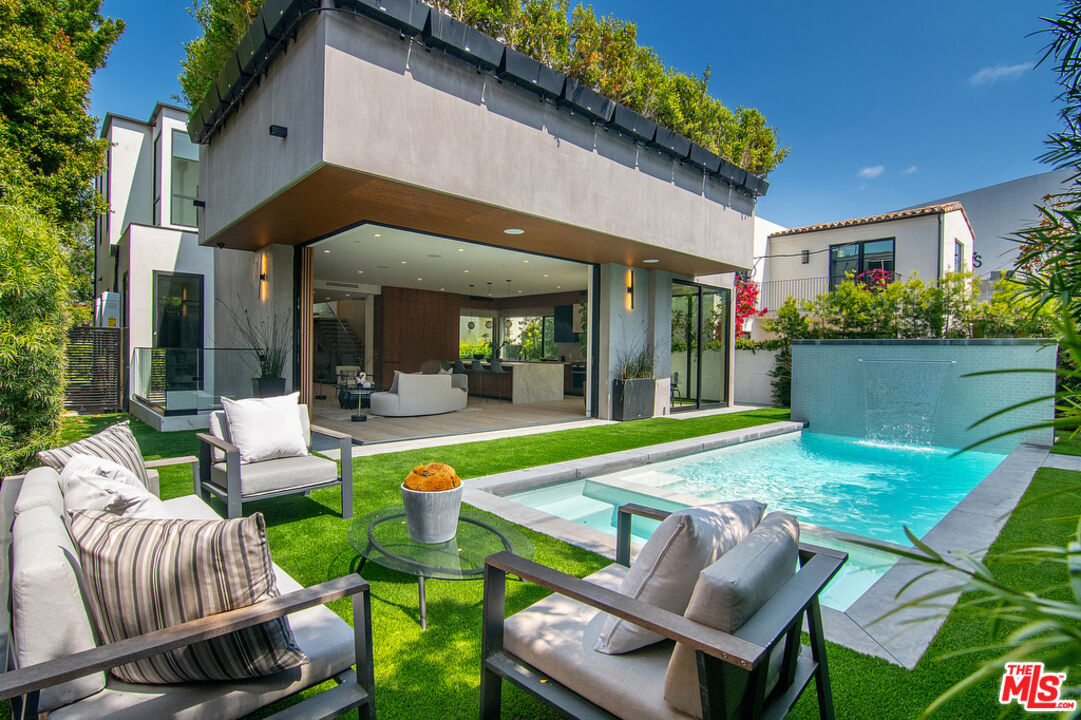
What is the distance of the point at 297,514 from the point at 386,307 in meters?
11.1

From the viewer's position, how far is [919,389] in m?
8.67

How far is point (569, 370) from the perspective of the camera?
14188mm

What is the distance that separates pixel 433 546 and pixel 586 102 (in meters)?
5.71

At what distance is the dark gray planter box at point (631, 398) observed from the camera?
30.2ft

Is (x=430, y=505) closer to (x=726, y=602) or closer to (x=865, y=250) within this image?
(x=726, y=602)

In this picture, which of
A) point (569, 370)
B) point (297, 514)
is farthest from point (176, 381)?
point (569, 370)

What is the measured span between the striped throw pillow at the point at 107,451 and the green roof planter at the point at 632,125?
618cm

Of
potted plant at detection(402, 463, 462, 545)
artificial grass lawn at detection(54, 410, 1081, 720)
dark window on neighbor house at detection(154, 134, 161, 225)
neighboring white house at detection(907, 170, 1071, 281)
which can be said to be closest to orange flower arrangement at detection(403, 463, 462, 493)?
potted plant at detection(402, 463, 462, 545)

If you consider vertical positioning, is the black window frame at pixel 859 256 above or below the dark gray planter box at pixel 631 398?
above

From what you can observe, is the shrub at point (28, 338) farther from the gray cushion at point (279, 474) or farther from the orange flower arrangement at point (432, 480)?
the orange flower arrangement at point (432, 480)

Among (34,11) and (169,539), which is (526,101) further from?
(34,11)

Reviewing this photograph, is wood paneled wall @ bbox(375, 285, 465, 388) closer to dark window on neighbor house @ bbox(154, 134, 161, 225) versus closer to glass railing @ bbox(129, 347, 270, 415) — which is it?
dark window on neighbor house @ bbox(154, 134, 161, 225)

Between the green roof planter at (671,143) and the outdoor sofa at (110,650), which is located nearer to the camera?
the outdoor sofa at (110,650)

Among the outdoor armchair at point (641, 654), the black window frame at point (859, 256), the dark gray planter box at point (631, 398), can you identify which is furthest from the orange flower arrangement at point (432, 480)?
the black window frame at point (859, 256)
